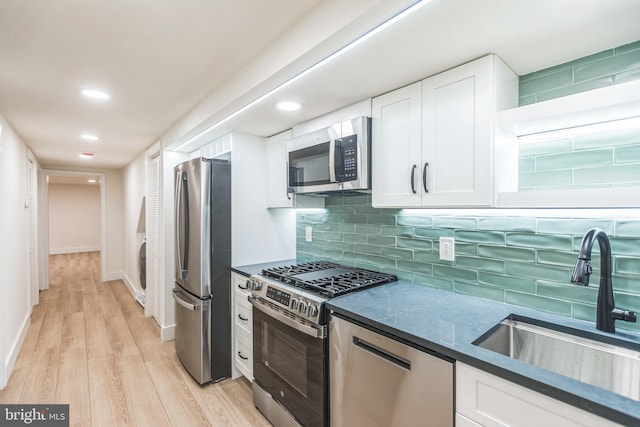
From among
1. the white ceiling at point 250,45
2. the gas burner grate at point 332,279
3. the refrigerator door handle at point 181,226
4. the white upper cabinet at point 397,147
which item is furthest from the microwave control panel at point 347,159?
the refrigerator door handle at point 181,226

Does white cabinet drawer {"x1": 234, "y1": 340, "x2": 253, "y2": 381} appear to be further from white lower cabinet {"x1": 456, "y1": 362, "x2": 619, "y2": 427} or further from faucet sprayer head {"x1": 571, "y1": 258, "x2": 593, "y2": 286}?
faucet sprayer head {"x1": 571, "y1": 258, "x2": 593, "y2": 286}

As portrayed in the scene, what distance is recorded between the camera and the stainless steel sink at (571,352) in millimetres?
1111

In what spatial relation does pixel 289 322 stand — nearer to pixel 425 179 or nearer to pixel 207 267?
pixel 207 267

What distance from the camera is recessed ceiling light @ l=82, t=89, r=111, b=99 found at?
224cm

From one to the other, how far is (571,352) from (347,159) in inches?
54.8

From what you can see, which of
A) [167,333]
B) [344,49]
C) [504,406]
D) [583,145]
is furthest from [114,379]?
[583,145]

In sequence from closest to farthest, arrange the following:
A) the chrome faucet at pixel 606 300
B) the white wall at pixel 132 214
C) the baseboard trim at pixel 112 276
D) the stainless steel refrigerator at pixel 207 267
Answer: the chrome faucet at pixel 606 300 < the stainless steel refrigerator at pixel 207 267 < the white wall at pixel 132 214 < the baseboard trim at pixel 112 276

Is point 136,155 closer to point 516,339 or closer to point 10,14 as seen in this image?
point 10,14

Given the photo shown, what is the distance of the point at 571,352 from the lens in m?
1.25

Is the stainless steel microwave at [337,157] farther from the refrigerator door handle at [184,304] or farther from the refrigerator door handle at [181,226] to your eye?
the refrigerator door handle at [184,304]

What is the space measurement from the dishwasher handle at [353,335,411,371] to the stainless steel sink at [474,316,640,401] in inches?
11.2

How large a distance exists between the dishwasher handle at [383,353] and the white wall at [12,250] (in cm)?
287

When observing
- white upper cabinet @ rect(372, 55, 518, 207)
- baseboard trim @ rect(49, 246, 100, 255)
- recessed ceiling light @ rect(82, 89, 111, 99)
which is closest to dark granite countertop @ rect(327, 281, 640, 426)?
white upper cabinet @ rect(372, 55, 518, 207)

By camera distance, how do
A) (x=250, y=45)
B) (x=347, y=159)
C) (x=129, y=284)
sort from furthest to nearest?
1. (x=129, y=284)
2. (x=347, y=159)
3. (x=250, y=45)
